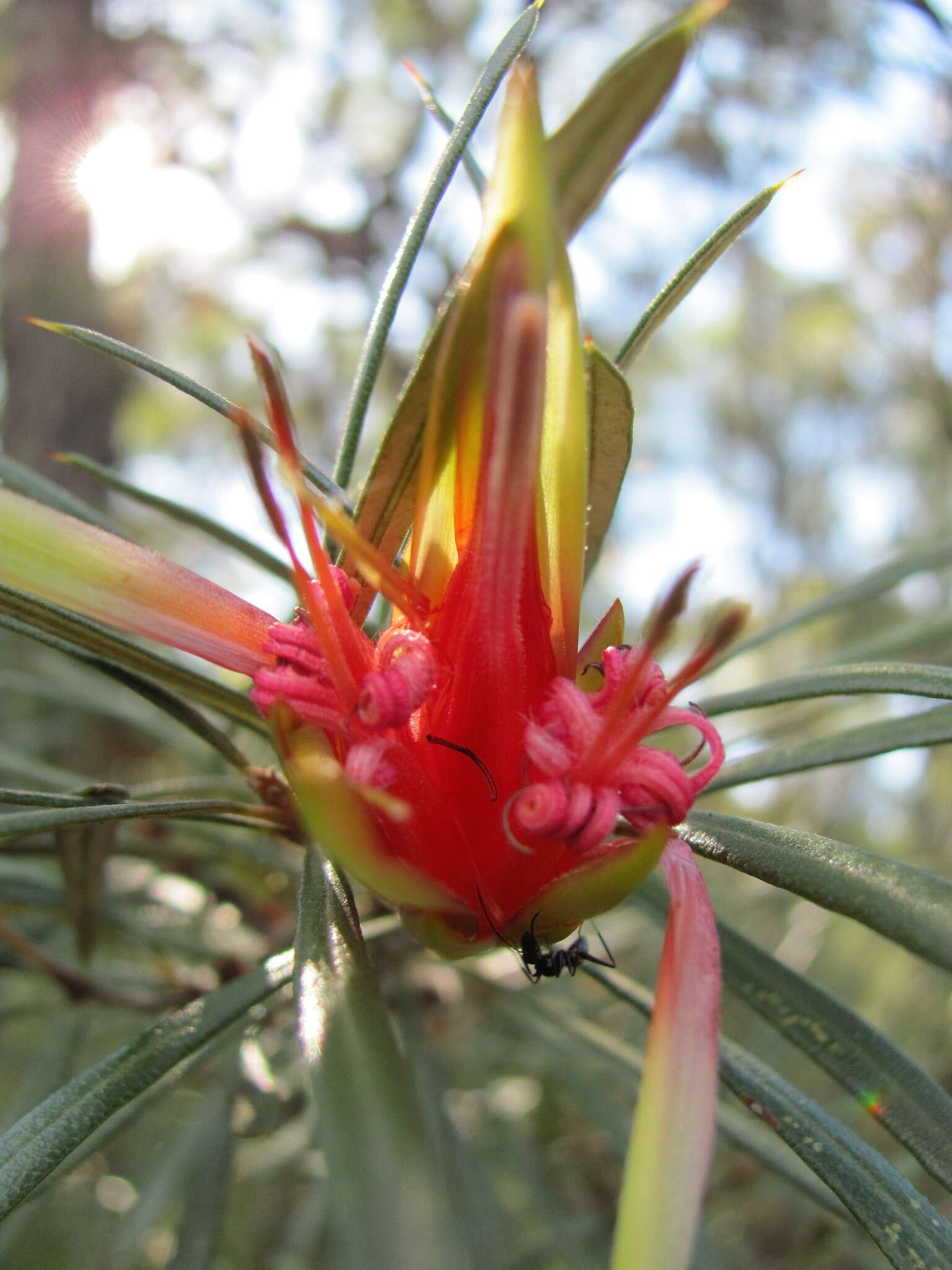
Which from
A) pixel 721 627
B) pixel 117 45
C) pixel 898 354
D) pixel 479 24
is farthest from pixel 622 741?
pixel 898 354

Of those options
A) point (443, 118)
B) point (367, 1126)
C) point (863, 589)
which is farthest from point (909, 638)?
point (367, 1126)

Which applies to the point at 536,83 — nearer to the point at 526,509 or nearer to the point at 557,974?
the point at 526,509

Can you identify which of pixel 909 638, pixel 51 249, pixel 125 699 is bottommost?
pixel 909 638

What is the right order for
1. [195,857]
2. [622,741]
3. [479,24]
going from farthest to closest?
[479,24] < [195,857] < [622,741]

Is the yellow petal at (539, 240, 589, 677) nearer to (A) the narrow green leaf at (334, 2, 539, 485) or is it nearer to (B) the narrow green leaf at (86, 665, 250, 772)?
(A) the narrow green leaf at (334, 2, 539, 485)

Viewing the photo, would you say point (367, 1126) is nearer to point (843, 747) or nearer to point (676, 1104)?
point (676, 1104)

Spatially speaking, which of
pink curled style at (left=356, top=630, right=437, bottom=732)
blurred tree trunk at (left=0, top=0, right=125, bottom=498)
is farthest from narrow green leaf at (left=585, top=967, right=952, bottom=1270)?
blurred tree trunk at (left=0, top=0, right=125, bottom=498)
